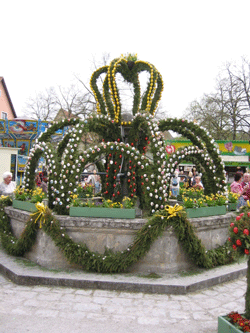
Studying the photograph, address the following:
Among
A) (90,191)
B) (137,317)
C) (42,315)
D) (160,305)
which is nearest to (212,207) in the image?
(160,305)

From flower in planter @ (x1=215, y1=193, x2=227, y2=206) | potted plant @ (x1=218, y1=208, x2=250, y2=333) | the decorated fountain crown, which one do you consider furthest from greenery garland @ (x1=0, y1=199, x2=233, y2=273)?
the decorated fountain crown

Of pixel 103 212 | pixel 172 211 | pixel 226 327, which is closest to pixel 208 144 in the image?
pixel 172 211

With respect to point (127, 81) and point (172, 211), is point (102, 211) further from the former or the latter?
point (127, 81)

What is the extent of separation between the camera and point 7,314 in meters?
4.13

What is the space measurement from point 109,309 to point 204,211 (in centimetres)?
266

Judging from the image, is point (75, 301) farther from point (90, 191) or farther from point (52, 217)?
point (90, 191)

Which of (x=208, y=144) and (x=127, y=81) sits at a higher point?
(x=127, y=81)

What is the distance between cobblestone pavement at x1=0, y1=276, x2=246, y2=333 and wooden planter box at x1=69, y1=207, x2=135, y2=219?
126 cm

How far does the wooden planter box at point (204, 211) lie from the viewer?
5910 millimetres

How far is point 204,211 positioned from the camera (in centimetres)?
617

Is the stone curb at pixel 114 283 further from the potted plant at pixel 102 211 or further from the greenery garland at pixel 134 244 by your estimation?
the potted plant at pixel 102 211

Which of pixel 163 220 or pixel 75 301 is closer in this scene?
pixel 75 301

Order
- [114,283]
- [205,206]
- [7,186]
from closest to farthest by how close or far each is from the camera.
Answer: [114,283], [205,206], [7,186]

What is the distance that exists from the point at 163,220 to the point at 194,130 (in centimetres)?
275
